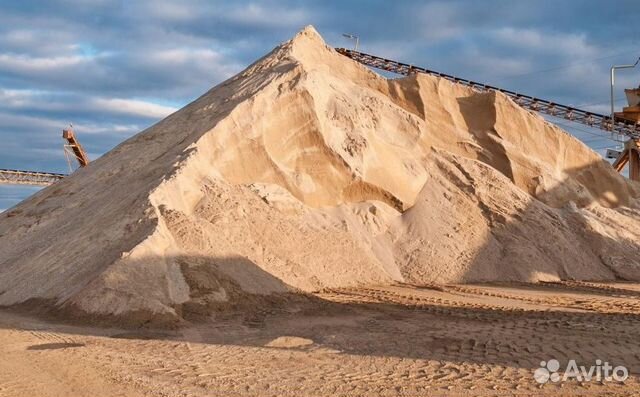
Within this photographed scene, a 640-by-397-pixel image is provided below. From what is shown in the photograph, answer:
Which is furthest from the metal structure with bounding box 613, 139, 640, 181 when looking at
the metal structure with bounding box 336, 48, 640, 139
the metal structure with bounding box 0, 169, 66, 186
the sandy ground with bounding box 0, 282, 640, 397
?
the metal structure with bounding box 0, 169, 66, 186

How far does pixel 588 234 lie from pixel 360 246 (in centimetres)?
686

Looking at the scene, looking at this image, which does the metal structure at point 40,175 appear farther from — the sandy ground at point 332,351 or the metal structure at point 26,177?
the sandy ground at point 332,351

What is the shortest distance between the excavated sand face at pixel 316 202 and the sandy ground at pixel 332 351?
104cm

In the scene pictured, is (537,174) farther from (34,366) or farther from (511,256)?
(34,366)

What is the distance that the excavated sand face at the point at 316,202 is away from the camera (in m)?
10.8

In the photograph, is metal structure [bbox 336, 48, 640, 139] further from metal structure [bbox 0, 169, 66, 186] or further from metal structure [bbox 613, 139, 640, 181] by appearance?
metal structure [bbox 0, 169, 66, 186]

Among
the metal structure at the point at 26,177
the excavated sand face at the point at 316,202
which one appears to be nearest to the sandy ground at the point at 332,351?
the excavated sand face at the point at 316,202

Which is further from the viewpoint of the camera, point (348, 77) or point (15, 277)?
point (348, 77)

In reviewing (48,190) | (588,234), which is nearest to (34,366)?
(48,190)

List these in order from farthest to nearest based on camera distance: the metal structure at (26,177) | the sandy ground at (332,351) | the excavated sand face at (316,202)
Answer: the metal structure at (26,177) → the excavated sand face at (316,202) → the sandy ground at (332,351)

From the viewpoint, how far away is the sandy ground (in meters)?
6.07

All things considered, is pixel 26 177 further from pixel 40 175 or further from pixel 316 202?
pixel 316 202

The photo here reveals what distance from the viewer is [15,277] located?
11383 millimetres

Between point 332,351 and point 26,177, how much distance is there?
30103 mm
